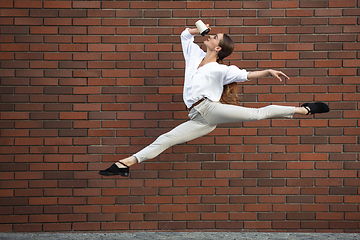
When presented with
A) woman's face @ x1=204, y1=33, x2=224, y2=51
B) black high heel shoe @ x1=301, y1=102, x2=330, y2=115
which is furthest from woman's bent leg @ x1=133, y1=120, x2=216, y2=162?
black high heel shoe @ x1=301, y1=102, x2=330, y2=115

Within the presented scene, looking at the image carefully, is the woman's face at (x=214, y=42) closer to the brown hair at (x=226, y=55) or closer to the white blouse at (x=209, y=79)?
the brown hair at (x=226, y=55)

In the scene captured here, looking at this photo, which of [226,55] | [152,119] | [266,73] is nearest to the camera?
[266,73]

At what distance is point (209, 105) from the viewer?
294 centimetres

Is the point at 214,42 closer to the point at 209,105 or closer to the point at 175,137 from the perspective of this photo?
the point at 209,105

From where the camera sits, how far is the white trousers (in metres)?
2.93

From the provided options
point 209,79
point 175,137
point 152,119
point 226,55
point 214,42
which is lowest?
point 175,137

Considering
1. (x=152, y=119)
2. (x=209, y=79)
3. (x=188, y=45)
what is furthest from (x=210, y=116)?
(x=152, y=119)

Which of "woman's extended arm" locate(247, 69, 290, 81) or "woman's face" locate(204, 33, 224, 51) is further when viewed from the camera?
"woman's face" locate(204, 33, 224, 51)

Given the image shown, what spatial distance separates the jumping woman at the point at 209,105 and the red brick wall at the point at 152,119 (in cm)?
59

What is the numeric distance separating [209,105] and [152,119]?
0.89 m

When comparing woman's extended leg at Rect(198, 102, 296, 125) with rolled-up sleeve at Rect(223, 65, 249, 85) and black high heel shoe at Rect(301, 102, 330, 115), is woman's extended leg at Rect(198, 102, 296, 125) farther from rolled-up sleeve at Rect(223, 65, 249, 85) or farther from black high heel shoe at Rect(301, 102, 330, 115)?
rolled-up sleeve at Rect(223, 65, 249, 85)

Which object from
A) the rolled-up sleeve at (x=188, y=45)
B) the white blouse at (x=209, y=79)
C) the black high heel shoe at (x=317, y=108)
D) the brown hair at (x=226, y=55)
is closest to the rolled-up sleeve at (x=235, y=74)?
the white blouse at (x=209, y=79)

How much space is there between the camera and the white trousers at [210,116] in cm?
293

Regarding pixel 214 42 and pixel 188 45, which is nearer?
pixel 214 42
